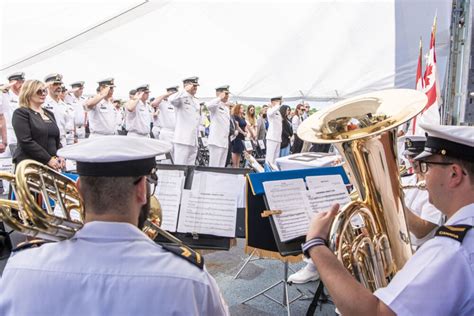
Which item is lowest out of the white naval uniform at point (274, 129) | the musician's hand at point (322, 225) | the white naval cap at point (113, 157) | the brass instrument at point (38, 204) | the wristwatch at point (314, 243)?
the white naval uniform at point (274, 129)

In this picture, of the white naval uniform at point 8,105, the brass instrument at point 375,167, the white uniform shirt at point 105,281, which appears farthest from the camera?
the white naval uniform at point 8,105

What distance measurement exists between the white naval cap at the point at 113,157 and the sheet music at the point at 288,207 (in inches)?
43.1

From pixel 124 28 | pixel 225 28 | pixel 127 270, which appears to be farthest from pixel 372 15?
pixel 127 270

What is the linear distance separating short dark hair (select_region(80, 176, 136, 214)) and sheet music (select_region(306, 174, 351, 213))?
1294 mm

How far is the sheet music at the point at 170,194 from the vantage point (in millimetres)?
2189

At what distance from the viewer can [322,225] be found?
1314 millimetres

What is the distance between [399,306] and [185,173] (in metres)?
1.45

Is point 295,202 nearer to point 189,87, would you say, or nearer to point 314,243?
point 314,243

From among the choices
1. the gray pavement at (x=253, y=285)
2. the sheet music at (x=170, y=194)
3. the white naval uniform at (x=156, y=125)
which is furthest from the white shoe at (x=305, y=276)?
the white naval uniform at (x=156, y=125)

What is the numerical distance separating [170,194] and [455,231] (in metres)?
1.50

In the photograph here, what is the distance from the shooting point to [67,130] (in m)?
6.88

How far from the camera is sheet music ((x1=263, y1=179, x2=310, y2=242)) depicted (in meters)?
2.03

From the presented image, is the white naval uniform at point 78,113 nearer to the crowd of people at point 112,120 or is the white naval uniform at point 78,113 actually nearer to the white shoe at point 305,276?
the crowd of people at point 112,120

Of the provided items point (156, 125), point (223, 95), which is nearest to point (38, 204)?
point (223, 95)
